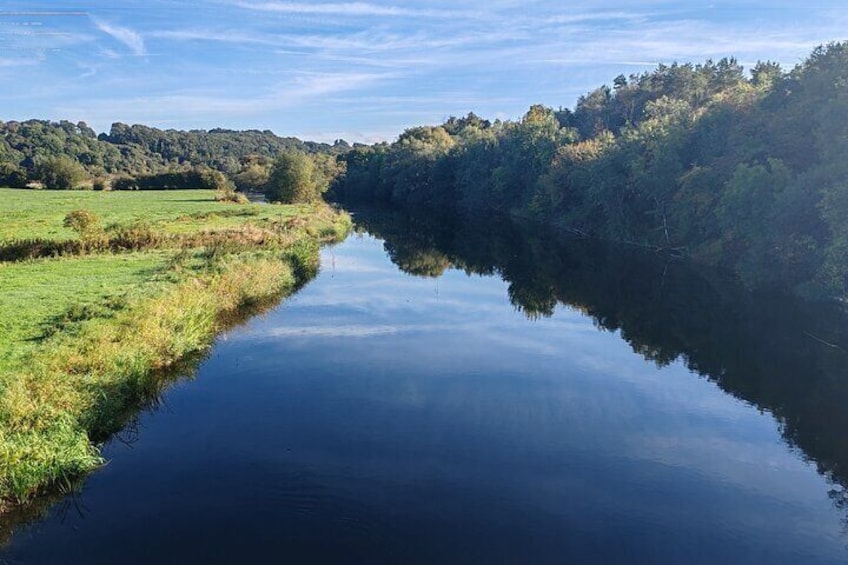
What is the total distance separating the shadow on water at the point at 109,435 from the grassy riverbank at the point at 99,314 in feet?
0.44

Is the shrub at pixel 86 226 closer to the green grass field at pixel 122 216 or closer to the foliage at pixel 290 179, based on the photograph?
the green grass field at pixel 122 216

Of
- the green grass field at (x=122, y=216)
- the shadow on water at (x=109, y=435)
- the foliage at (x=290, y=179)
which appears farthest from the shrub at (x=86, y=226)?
the foliage at (x=290, y=179)

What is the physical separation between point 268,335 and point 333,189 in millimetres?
124192

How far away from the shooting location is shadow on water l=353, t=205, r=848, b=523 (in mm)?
Answer: 19780

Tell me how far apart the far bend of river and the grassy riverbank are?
3.40 feet

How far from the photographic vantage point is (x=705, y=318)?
31531 mm

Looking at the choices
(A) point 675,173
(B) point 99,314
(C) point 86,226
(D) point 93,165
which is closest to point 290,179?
(C) point 86,226

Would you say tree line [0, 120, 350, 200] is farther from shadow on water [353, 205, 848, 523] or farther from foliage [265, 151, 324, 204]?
shadow on water [353, 205, 848, 523]

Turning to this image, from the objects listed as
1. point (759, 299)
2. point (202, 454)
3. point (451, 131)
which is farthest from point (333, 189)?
point (202, 454)

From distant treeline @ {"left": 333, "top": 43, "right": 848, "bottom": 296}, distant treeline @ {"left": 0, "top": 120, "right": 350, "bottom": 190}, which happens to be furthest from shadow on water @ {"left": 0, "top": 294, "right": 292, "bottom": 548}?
distant treeline @ {"left": 0, "top": 120, "right": 350, "bottom": 190}

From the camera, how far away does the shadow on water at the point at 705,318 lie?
64.9 ft

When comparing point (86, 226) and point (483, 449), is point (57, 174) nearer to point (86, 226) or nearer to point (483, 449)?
point (86, 226)

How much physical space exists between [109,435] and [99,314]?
6.62m

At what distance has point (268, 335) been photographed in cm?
2708
